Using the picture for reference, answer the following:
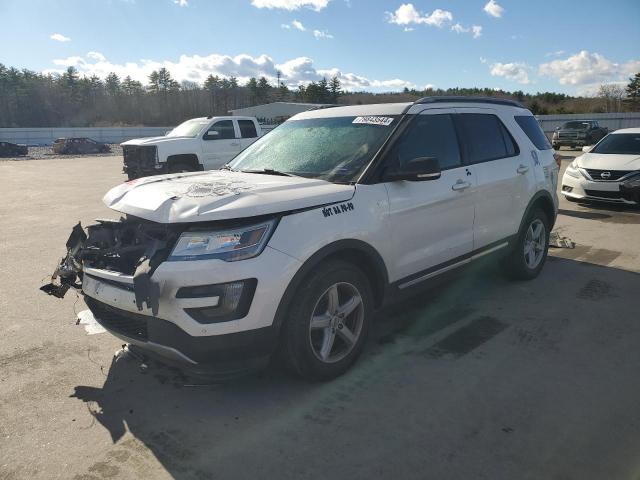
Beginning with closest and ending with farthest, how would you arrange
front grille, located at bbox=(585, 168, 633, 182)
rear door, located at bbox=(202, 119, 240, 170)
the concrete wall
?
front grille, located at bbox=(585, 168, 633, 182)
rear door, located at bbox=(202, 119, 240, 170)
the concrete wall

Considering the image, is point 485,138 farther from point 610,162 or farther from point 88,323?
point 610,162

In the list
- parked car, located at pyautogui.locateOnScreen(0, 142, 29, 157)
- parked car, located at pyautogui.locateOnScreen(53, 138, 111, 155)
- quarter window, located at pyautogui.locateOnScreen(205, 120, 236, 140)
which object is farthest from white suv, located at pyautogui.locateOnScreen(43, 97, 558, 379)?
parked car, located at pyautogui.locateOnScreen(0, 142, 29, 157)

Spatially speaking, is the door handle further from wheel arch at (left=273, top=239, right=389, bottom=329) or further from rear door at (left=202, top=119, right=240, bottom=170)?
rear door at (left=202, top=119, right=240, bottom=170)

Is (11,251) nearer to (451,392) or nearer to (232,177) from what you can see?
(232,177)

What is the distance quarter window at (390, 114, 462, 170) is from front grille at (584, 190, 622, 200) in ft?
21.9

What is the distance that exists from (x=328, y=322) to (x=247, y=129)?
12.3 metres

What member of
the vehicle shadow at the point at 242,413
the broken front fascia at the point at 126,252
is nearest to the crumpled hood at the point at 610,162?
the vehicle shadow at the point at 242,413

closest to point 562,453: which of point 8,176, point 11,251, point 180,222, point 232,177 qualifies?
point 180,222

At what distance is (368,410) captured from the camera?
3061mm

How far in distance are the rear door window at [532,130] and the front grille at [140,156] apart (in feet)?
33.0

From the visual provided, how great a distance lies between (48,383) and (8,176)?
1986cm

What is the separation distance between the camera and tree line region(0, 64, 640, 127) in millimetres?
73750

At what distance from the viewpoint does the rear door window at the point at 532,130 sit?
216 inches

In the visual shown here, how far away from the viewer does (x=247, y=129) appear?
584 inches
